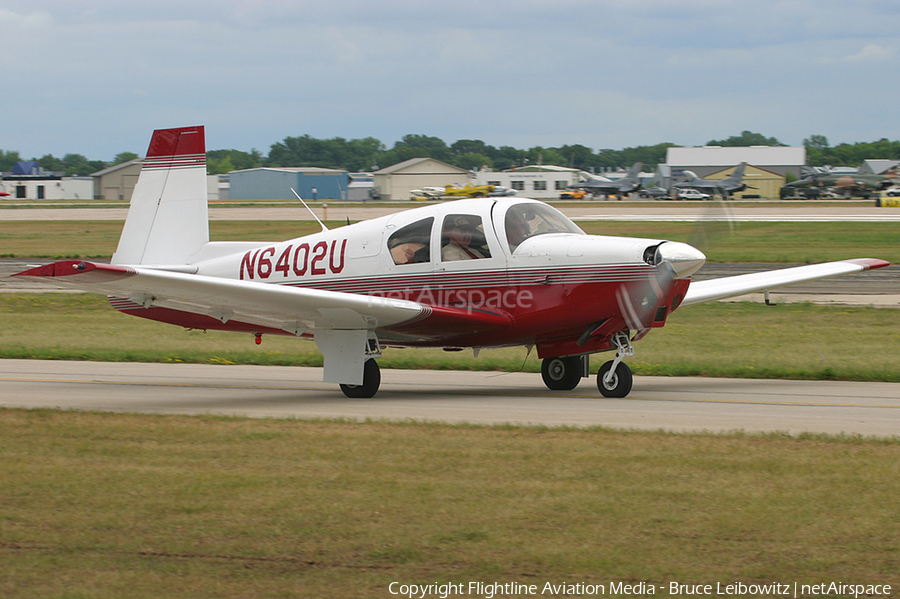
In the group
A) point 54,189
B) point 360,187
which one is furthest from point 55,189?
point 360,187

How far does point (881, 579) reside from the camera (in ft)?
15.7

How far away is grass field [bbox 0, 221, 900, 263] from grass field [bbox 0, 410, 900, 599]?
2165 cm

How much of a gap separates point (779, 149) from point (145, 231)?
114328mm

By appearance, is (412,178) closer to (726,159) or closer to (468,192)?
(468,192)

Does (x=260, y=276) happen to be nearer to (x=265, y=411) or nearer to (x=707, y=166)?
(x=265, y=411)

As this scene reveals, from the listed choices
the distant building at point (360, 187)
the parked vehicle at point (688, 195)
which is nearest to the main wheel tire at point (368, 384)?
the parked vehicle at point (688, 195)

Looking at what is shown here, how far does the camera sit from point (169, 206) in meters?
13.0

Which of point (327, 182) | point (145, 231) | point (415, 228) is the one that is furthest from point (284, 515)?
point (327, 182)

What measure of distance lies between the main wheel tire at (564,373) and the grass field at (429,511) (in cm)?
320

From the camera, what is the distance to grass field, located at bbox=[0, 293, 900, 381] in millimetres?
13445

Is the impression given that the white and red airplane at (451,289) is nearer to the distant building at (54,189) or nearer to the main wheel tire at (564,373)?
the main wheel tire at (564,373)

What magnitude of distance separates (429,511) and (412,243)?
5749 millimetres

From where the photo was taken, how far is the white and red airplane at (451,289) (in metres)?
10.2

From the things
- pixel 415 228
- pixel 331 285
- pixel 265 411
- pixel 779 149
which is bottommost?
pixel 265 411
